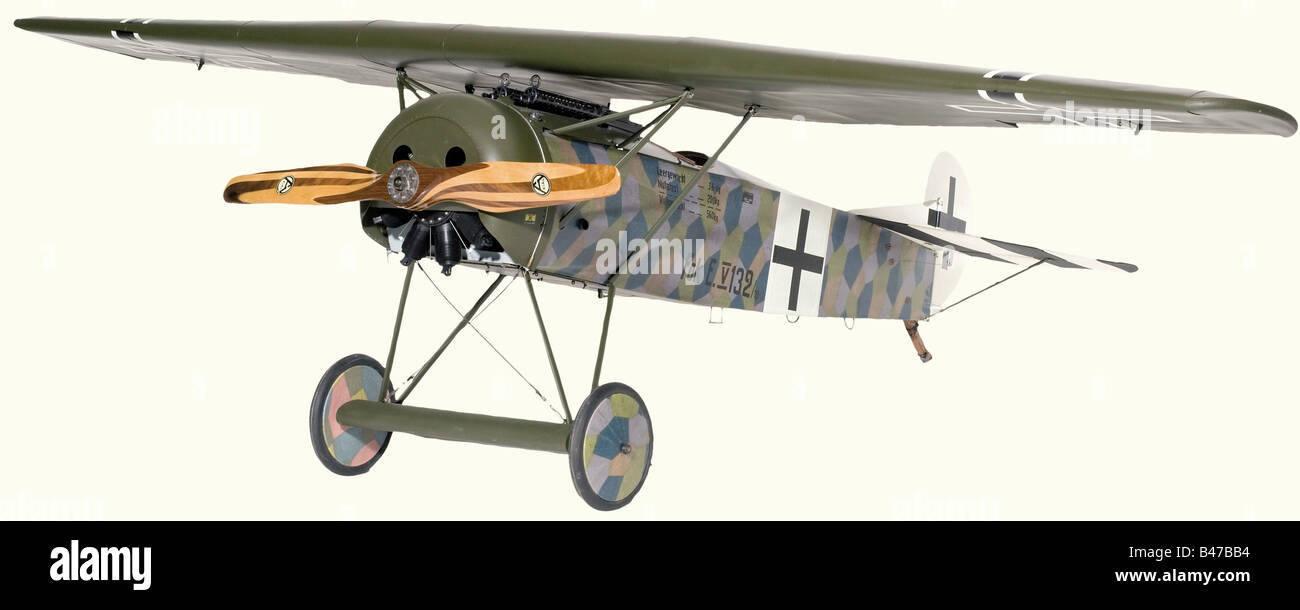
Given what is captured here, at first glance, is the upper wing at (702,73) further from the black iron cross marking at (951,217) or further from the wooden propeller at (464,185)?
the black iron cross marking at (951,217)

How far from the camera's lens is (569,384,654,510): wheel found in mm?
6766

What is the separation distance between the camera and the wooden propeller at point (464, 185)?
6301 millimetres

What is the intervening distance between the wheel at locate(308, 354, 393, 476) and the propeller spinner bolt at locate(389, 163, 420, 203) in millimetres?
1478

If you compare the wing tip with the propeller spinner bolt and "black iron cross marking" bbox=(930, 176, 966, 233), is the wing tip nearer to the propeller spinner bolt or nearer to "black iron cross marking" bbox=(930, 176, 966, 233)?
the propeller spinner bolt

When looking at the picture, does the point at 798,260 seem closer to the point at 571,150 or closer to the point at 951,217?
the point at 951,217

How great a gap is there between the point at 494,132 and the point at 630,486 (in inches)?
76.9

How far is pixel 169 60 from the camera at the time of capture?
8.55 m

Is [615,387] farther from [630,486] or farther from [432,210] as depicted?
[432,210]

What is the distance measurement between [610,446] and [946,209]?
15.3 ft

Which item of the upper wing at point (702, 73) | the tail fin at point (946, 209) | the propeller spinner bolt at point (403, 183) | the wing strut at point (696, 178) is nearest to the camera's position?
the upper wing at point (702, 73)

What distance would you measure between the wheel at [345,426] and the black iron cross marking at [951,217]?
470 centimetres

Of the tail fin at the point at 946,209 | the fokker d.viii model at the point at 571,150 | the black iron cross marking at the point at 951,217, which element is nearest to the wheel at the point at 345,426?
the fokker d.viii model at the point at 571,150

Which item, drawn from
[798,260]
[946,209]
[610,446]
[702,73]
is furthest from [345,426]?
[946,209]

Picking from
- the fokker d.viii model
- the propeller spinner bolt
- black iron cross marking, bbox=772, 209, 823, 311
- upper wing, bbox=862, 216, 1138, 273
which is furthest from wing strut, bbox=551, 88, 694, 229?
upper wing, bbox=862, 216, 1138, 273
